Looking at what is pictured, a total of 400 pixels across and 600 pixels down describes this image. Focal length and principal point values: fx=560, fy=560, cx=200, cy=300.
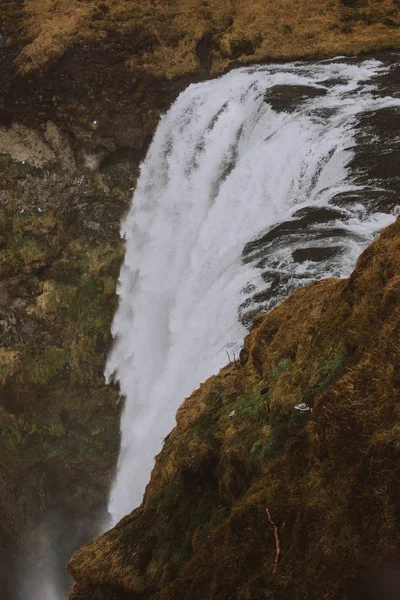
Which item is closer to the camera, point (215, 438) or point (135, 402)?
point (215, 438)

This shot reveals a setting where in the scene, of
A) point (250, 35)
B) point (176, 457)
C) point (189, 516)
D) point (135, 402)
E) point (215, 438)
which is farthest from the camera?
point (250, 35)

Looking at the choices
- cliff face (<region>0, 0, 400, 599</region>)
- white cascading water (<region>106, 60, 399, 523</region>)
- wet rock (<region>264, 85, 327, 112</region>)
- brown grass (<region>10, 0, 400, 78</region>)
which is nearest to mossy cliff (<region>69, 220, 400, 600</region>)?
white cascading water (<region>106, 60, 399, 523</region>)

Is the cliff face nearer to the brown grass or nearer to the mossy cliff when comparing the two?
the brown grass

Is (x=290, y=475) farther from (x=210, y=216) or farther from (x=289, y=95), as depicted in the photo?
(x=289, y=95)

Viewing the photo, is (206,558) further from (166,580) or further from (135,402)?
(135,402)

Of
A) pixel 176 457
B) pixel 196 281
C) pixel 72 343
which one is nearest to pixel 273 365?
pixel 176 457

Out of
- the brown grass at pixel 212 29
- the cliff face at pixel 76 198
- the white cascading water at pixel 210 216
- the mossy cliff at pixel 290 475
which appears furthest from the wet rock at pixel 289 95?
the mossy cliff at pixel 290 475

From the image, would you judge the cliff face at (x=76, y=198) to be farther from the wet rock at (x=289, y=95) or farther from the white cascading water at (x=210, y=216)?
the wet rock at (x=289, y=95)
